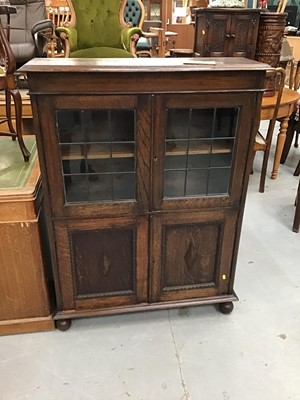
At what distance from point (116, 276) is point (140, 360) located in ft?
1.22

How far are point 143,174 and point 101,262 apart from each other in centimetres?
46

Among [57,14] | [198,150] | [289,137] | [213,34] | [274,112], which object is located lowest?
[289,137]

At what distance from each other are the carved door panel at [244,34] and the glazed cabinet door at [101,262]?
2.64 m

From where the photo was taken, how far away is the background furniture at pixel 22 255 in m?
1.46

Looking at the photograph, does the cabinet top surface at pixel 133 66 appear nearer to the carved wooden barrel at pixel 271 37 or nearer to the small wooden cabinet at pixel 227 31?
the carved wooden barrel at pixel 271 37

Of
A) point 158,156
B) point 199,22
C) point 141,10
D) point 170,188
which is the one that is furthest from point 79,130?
point 141,10

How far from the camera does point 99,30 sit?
11.6 feet

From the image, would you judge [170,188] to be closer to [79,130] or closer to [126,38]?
[79,130]

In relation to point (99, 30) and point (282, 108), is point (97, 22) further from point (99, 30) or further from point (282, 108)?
point (282, 108)

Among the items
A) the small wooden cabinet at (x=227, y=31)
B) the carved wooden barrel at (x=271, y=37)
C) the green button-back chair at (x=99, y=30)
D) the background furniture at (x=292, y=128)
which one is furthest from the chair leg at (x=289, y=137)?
the green button-back chair at (x=99, y=30)

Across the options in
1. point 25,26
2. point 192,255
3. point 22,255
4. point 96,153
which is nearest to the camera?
point 96,153

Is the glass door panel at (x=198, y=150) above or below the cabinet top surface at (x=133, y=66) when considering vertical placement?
below

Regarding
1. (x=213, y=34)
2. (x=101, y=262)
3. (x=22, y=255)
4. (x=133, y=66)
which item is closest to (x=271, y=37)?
(x=213, y=34)

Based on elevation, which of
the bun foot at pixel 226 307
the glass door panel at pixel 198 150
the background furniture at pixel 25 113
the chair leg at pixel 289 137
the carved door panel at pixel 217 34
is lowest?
the bun foot at pixel 226 307
